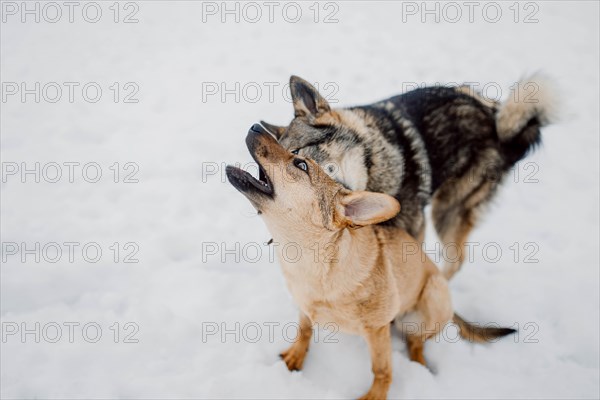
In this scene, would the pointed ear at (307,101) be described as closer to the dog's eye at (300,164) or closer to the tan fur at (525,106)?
the dog's eye at (300,164)

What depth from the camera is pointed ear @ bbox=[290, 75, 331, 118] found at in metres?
3.02

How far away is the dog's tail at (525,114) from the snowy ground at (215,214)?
262 millimetres

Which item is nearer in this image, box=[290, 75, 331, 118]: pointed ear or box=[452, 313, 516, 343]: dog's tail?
box=[290, 75, 331, 118]: pointed ear

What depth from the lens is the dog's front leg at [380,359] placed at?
9.17 ft

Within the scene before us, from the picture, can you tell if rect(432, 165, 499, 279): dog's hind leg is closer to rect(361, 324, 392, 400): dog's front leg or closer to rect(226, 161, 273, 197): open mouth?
rect(361, 324, 392, 400): dog's front leg

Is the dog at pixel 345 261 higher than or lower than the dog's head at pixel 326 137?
lower

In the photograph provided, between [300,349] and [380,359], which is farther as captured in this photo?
[300,349]

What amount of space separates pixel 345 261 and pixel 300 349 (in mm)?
998

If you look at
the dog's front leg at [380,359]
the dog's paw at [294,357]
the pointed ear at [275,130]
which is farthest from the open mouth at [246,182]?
the dog's paw at [294,357]

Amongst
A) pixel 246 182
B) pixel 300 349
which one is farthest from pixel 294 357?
pixel 246 182

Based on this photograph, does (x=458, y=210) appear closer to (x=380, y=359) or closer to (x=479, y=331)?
(x=479, y=331)

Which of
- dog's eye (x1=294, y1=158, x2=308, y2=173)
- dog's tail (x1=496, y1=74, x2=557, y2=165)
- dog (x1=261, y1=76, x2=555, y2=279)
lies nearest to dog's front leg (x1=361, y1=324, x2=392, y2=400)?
dog (x1=261, y1=76, x2=555, y2=279)

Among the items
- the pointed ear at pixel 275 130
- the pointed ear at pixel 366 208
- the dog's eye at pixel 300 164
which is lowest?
the pointed ear at pixel 366 208

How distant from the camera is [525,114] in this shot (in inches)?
127
